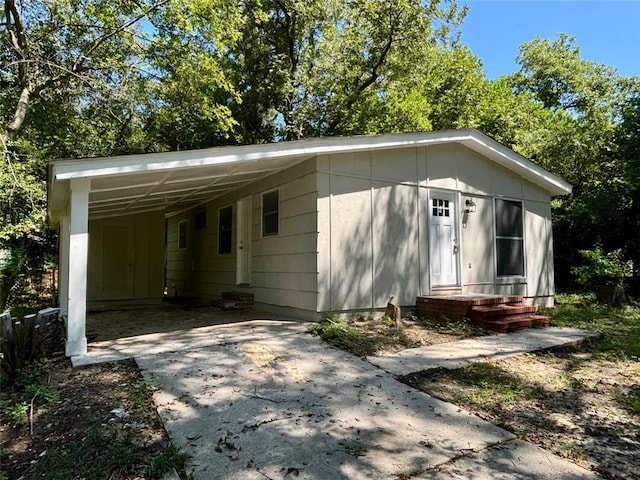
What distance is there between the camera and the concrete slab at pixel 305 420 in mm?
2537

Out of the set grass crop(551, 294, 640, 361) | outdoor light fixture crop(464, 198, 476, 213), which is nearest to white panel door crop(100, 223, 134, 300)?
outdoor light fixture crop(464, 198, 476, 213)

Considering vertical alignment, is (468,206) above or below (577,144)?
below

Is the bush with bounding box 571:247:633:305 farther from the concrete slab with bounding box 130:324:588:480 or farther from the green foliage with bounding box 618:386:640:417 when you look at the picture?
the concrete slab with bounding box 130:324:588:480

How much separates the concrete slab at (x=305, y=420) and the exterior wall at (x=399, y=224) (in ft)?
7.05

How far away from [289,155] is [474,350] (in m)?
3.65

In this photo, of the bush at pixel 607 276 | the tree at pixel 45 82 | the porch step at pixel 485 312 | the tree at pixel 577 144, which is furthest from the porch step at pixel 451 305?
the tree at pixel 45 82

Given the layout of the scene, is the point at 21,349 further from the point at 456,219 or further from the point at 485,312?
the point at 456,219

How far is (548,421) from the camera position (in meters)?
3.25

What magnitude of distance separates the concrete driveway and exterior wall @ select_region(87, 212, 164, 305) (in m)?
5.78

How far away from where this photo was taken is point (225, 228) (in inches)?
378

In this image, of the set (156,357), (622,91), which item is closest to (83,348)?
(156,357)

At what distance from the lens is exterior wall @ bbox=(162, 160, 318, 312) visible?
6.61 meters

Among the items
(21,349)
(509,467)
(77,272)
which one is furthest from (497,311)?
(21,349)

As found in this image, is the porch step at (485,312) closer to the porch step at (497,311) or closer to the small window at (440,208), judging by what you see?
the porch step at (497,311)
